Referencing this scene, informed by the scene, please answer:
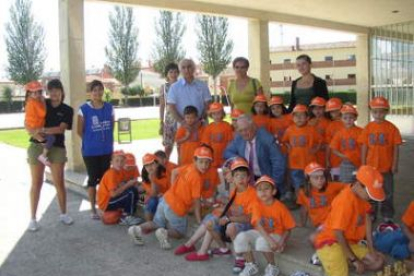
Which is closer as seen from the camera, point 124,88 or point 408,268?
point 408,268

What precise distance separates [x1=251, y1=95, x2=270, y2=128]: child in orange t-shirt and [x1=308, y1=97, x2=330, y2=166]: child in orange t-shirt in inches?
20.5

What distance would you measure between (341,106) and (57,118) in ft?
10.9

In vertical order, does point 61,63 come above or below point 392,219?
above

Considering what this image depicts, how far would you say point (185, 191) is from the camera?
5.10 metres


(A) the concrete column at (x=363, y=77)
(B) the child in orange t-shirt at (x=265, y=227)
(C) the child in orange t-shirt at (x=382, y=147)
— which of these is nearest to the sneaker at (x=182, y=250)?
(B) the child in orange t-shirt at (x=265, y=227)

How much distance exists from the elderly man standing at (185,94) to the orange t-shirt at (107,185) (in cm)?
103

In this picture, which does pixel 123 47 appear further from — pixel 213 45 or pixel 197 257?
pixel 197 257

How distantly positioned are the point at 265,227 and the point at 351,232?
29.1 inches

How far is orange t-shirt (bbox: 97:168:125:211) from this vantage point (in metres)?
5.94

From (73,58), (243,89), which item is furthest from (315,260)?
(73,58)

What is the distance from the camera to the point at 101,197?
19.7ft

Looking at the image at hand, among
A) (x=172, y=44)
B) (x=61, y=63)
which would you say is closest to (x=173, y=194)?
(x=61, y=63)

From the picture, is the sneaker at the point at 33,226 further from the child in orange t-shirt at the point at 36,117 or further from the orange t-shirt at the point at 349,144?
the orange t-shirt at the point at 349,144

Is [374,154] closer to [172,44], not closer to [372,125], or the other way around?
[372,125]
